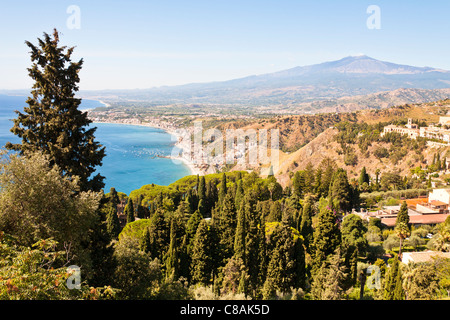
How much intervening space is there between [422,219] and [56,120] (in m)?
33.0

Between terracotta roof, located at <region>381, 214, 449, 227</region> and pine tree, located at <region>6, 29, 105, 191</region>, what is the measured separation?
29.4 m

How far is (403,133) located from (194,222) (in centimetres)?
6372

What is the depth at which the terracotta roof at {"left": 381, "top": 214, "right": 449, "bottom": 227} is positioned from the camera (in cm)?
2873

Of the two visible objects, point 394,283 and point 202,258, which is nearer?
point 394,283

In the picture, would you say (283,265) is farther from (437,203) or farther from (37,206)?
(437,203)

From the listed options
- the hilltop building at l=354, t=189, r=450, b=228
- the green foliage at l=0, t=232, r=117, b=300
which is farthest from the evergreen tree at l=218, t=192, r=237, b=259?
the hilltop building at l=354, t=189, r=450, b=228

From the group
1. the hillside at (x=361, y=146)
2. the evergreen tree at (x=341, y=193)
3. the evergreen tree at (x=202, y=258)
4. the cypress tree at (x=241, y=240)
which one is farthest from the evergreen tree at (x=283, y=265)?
the hillside at (x=361, y=146)

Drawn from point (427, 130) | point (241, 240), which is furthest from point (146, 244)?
point (427, 130)

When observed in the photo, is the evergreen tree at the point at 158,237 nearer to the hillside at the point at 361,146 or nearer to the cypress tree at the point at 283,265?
the cypress tree at the point at 283,265

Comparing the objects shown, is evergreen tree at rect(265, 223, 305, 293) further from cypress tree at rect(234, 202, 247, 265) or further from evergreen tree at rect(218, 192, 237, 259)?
evergreen tree at rect(218, 192, 237, 259)

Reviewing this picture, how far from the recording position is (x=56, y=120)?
1059 cm

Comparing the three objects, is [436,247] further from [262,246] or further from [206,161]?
[206,161]

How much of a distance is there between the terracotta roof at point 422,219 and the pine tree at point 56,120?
29420 millimetres

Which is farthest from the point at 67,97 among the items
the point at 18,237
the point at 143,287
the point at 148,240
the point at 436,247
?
the point at 436,247
